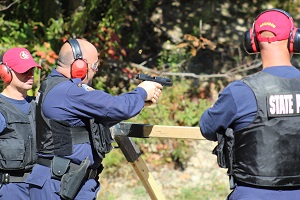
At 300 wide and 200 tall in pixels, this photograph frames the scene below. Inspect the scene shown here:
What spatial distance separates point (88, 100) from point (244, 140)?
1156 mm

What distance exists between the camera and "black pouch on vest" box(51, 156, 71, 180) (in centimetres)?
467

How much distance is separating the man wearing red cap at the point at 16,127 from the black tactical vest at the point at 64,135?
46cm

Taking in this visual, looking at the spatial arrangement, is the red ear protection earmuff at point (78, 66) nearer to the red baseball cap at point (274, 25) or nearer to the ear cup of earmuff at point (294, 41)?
the red baseball cap at point (274, 25)

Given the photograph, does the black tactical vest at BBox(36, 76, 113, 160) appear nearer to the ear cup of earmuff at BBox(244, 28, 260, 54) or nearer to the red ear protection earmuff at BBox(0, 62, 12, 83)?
the red ear protection earmuff at BBox(0, 62, 12, 83)

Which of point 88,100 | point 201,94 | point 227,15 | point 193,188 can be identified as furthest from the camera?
point 227,15

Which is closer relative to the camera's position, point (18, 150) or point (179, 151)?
point (18, 150)

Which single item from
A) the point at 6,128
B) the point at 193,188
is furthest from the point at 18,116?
the point at 193,188

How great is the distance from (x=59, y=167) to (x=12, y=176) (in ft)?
2.44

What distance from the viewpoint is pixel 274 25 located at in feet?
13.1

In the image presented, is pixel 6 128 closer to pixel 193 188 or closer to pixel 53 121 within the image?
pixel 53 121

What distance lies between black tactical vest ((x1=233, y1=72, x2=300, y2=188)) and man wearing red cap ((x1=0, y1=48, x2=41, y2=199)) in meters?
1.94

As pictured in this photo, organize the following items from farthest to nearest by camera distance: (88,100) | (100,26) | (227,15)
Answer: (227,15) < (100,26) < (88,100)

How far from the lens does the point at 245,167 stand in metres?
3.99

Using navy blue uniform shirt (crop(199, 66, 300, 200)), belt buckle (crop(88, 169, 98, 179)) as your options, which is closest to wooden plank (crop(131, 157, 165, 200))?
belt buckle (crop(88, 169, 98, 179))
